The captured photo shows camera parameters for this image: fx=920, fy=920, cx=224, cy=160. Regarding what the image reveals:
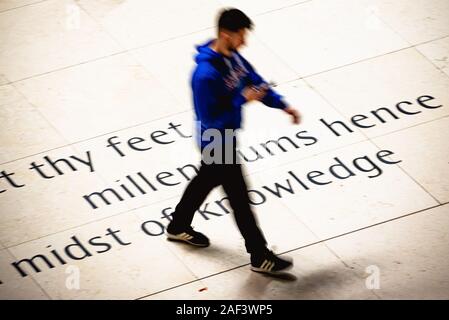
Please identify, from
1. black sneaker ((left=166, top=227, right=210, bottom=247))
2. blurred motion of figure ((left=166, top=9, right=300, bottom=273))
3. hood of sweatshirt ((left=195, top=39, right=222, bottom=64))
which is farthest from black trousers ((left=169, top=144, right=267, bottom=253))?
hood of sweatshirt ((left=195, top=39, right=222, bottom=64))

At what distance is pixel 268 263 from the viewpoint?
552 centimetres

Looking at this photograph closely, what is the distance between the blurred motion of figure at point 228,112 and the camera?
503cm

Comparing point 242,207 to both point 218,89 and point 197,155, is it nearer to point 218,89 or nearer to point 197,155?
point 218,89

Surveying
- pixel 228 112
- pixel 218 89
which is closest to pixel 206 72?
pixel 218 89

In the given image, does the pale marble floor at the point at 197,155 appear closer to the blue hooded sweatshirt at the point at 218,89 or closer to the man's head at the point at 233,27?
the blue hooded sweatshirt at the point at 218,89

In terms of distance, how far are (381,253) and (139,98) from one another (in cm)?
232

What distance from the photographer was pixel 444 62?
7301 mm

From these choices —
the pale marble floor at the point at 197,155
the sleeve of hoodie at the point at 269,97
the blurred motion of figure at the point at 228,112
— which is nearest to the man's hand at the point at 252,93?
the blurred motion of figure at the point at 228,112

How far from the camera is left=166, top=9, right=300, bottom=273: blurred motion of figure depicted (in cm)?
503

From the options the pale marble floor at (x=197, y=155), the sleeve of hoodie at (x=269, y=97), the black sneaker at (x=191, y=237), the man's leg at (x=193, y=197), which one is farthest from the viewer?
the black sneaker at (x=191, y=237)

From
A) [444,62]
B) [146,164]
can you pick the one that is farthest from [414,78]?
[146,164]

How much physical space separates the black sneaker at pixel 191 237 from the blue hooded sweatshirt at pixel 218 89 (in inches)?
28.1

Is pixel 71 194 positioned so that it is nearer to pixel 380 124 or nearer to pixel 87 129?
pixel 87 129

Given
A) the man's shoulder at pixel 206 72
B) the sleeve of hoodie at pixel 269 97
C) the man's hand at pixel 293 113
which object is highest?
the man's shoulder at pixel 206 72
